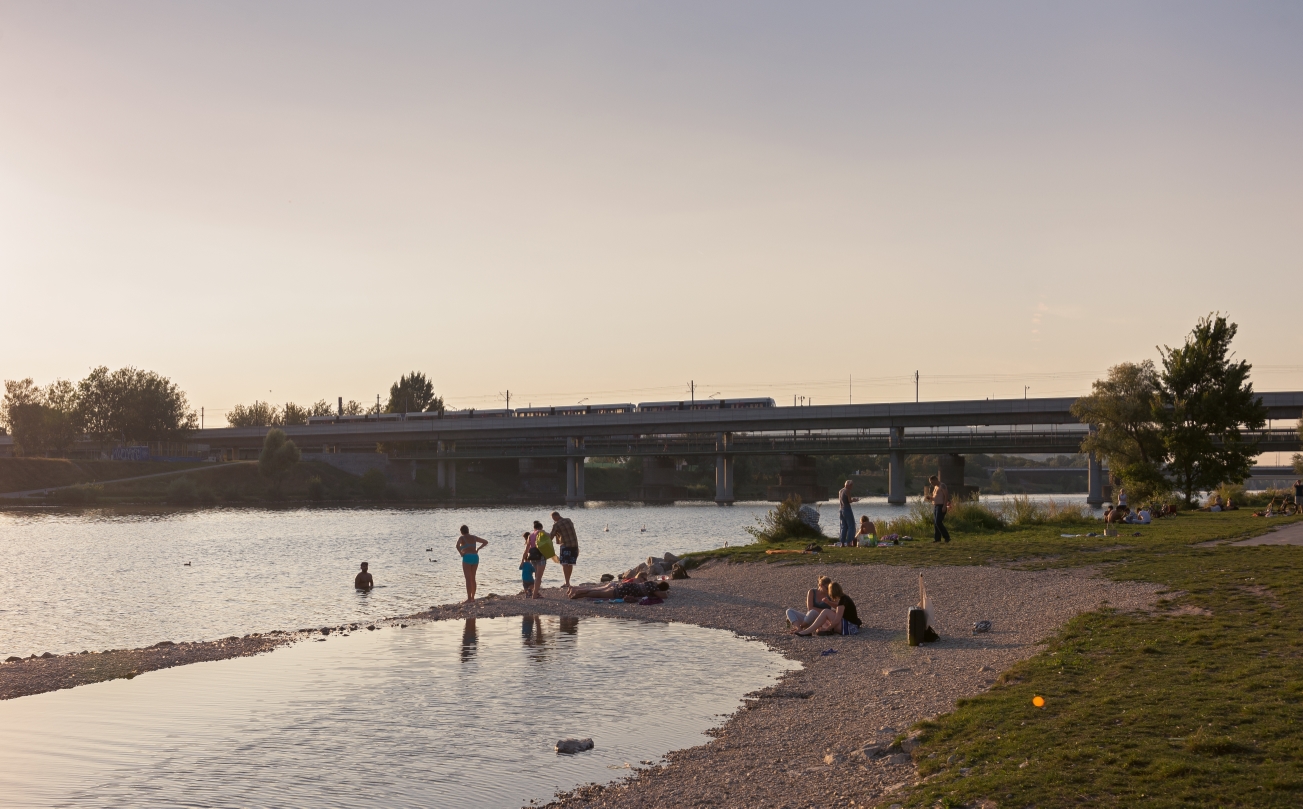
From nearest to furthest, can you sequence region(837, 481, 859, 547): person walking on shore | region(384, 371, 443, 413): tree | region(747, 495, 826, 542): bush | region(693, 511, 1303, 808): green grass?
1. region(693, 511, 1303, 808): green grass
2. region(837, 481, 859, 547): person walking on shore
3. region(747, 495, 826, 542): bush
4. region(384, 371, 443, 413): tree

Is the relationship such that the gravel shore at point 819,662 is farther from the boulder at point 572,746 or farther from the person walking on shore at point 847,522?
the person walking on shore at point 847,522

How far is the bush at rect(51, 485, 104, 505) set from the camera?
10462cm

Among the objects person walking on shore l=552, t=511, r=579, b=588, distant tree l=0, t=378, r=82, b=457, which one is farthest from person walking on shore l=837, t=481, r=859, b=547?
distant tree l=0, t=378, r=82, b=457

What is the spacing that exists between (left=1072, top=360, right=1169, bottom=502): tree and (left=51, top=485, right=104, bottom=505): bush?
99.9 meters

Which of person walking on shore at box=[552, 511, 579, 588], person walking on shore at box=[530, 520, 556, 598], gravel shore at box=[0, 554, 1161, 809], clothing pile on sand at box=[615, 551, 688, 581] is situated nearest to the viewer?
gravel shore at box=[0, 554, 1161, 809]

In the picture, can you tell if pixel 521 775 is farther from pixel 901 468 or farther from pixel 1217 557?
pixel 901 468

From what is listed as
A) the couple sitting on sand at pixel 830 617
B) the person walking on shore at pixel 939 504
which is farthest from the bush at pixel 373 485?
the couple sitting on sand at pixel 830 617

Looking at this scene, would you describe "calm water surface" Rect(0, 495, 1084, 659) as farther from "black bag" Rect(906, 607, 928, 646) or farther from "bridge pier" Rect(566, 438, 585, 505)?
"bridge pier" Rect(566, 438, 585, 505)

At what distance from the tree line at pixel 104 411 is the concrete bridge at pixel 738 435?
2246cm

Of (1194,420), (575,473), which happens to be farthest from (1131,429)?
(575,473)

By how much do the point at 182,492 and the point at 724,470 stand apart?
6309cm

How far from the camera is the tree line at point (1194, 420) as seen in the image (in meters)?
49.5

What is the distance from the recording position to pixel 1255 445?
169ft

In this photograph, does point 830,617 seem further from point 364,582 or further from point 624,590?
point 364,582
